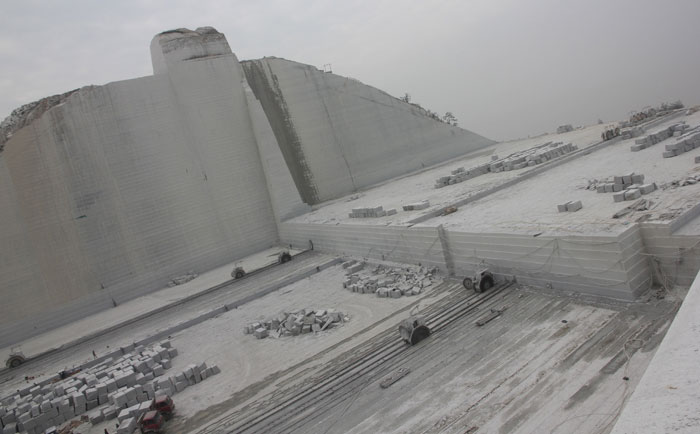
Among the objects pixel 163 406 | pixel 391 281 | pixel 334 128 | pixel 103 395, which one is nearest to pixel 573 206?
pixel 391 281

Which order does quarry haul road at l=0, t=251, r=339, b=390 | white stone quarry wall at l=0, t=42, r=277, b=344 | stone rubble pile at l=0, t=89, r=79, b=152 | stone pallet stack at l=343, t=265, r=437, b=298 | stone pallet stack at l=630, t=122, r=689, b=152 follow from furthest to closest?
stone rubble pile at l=0, t=89, r=79, b=152, white stone quarry wall at l=0, t=42, r=277, b=344, stone pallet stack at l=630, t=122, r=689, b=152, quarry haul road at l=0, t=251, r=339, b=390, stone pallet stack at l=343, t=265, r=437, b=298

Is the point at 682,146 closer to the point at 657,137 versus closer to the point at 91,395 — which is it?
the point at 657,137

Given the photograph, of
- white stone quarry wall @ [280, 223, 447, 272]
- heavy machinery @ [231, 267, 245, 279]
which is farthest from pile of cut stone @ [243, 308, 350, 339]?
heavy machinery @ [231, 267, 245, 279]

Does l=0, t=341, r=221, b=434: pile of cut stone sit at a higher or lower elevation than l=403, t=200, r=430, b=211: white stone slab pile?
lower

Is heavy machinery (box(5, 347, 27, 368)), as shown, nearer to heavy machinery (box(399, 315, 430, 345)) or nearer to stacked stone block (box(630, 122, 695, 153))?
heavy machinery (box(399, 315, 430, 345))

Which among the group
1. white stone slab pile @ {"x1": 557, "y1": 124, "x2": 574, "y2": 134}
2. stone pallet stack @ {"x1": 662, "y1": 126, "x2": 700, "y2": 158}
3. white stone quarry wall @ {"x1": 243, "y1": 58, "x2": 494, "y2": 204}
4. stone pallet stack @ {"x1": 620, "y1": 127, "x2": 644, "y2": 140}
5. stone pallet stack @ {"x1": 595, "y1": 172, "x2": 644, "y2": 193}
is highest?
white stone quarry wall @ {"x1": 243, "y1": 58, "x2": 494, "y2": 204}

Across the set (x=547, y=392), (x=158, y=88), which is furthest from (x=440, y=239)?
(x=158, y=88)

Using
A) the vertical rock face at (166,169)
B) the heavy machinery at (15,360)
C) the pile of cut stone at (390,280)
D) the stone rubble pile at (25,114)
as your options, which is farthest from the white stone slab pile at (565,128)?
the heavy machinery at (15,360)

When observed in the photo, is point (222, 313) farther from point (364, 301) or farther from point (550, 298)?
point (550, 298)
